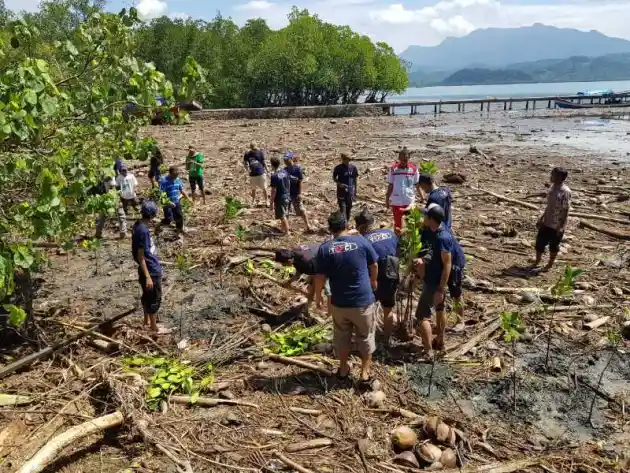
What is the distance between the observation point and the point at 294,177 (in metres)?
11.3

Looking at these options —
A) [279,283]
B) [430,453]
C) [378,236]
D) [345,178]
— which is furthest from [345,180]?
[430,453]

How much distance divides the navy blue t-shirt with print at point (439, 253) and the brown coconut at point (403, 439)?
191 cm

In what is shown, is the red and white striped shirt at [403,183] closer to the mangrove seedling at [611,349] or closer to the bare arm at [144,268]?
the mangrove seedling at [611,349]

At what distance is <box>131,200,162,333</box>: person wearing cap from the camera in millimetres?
6660

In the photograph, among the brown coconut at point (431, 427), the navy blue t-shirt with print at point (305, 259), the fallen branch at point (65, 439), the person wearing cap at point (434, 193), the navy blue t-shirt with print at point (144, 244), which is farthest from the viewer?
the person wearing cap at point (434, 193)

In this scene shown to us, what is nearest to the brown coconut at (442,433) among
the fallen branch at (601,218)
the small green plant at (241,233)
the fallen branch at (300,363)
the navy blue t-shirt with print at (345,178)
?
the fallen branch at (300,363)

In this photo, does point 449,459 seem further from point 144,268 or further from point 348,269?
point 144,268

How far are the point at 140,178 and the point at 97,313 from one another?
11375 mm

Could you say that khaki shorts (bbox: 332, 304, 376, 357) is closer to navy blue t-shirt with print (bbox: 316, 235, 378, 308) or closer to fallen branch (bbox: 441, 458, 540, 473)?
navy blue t-shirt with print (bbox: 316, 235, 378, 308)

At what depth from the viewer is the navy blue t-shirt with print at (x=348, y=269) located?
530 centimetres

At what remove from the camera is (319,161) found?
22.4 m

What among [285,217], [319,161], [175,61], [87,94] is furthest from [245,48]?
[87,94]

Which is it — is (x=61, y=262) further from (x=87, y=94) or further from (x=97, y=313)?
(x=87, y=94)

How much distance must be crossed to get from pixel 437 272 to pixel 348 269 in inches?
51.7
